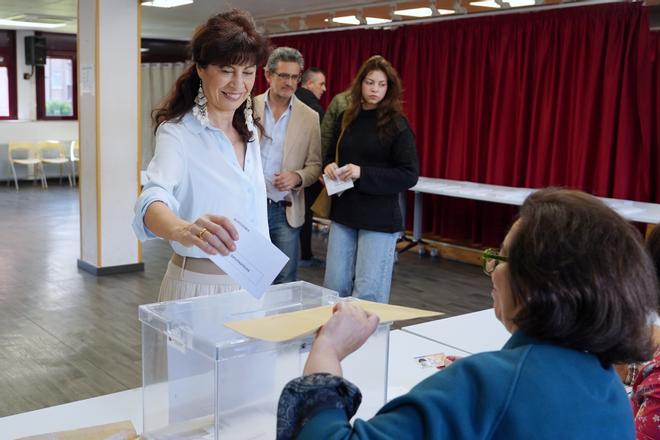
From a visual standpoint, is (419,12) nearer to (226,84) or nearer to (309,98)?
(309,98)

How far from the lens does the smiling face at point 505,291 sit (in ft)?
3.35

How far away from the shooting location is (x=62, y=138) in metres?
12.9

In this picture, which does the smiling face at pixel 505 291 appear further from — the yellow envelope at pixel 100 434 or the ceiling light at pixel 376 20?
the ceiling light at pixel 376 20

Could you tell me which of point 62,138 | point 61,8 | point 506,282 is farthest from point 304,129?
point 62,138

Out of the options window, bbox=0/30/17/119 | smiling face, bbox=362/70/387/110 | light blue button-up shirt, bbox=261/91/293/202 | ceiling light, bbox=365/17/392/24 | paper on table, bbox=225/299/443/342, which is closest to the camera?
paper on table, bbox=225/299/443/342

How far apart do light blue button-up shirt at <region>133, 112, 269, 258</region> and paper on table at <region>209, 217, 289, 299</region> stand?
444mm

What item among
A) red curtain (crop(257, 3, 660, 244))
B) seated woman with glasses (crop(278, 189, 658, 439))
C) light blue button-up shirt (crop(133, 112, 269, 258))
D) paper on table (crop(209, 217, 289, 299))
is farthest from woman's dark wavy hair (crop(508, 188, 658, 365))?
red curtain (crop(257, 3, 660, 244))

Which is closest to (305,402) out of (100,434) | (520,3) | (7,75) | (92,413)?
(100,434)

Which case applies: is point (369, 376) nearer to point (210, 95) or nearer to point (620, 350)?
point (620, 350)

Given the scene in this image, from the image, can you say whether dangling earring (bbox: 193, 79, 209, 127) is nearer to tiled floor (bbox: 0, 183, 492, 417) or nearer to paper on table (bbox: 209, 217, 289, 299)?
paper on table (bbox: 209, 217, 289, 299)

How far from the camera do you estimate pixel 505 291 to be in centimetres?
104

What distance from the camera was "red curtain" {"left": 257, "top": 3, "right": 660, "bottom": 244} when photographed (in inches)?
237

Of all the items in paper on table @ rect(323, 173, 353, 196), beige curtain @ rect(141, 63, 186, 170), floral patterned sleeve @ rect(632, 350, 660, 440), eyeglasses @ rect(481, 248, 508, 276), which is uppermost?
beige curtain @ rect(141, 63, 186, 170)

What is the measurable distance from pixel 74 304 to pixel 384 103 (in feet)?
9.23
